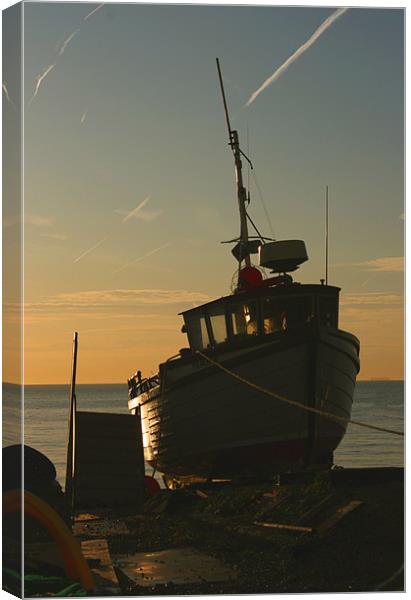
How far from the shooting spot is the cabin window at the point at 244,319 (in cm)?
1611

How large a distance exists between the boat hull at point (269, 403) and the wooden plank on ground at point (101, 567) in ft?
16.8

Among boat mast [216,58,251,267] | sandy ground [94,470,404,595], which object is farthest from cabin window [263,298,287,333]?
sandy ground [94,470,404,595]

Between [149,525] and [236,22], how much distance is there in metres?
6.39

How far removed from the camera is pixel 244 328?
53.0 ft

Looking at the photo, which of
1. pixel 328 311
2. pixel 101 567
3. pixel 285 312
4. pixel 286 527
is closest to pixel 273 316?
pixel 285 312

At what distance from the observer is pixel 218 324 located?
1644 cm

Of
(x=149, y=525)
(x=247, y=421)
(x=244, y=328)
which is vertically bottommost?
(x=149, y=525)

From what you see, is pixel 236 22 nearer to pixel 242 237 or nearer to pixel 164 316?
pixel 242 237

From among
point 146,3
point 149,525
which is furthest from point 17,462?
point 149,525

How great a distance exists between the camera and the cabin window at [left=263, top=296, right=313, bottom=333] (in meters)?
16.0

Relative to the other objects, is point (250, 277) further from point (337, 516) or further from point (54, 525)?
point (54, 525)

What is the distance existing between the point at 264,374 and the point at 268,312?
105 cm

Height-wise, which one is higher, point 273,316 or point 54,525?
Answer: point 273,316

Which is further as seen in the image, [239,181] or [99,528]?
[239,181]
